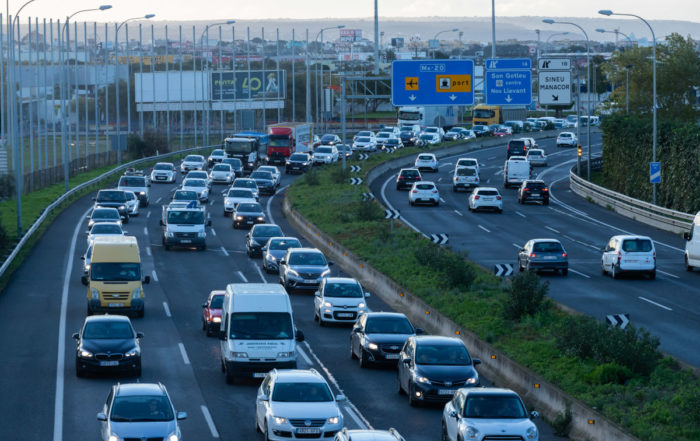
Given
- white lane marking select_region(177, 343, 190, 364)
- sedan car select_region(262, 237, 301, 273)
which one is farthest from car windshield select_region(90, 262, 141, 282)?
sedan car select_region(262, 237, 301, 273)

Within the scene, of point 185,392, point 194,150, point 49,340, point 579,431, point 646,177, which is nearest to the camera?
point 579,431

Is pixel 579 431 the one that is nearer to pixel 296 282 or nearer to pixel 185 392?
pixel 185 392

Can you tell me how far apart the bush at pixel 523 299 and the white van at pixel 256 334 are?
6.36 metres

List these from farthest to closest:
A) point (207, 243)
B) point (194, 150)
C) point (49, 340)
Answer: point (194, 150), point (207, 243), point (49, 340)

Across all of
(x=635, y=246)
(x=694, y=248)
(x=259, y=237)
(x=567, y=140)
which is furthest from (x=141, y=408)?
(x=567, y=140)

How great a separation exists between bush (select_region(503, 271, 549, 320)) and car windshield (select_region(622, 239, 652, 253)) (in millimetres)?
11715

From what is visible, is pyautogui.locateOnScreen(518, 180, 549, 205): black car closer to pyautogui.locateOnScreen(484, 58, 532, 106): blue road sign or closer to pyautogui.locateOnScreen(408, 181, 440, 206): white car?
pyautogui.locateOnScreen(408, 181, 440, 206): white car

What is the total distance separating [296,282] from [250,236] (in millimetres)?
8582

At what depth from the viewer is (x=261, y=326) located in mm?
24938

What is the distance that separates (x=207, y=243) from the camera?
50062 millimetres


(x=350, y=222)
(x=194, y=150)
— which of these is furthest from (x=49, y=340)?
(x=194, y=150)

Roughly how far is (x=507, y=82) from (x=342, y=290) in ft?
98.6

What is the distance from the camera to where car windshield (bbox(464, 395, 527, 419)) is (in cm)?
1852

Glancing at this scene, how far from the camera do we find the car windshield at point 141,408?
1822cm
